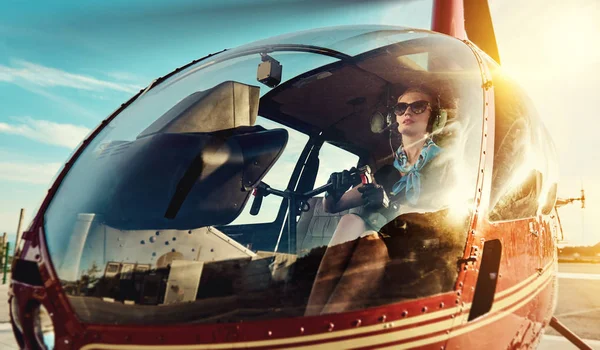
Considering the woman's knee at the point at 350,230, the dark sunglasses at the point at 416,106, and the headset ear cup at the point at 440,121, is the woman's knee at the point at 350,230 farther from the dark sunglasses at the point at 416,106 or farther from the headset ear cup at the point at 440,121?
the dark sunglasses at the point at 416,106

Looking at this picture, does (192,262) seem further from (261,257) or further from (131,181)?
(131,181)

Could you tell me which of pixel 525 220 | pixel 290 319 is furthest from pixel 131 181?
pixel 525 220

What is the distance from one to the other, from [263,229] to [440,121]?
4.00ft

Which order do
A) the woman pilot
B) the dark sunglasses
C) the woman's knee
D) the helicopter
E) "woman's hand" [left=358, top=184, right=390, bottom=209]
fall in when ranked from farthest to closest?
the dark sunglasses
"woman's hand" [left=358, top=184, right=390, bottom=209]
the woman's knee
the woman pilot
the helicopter

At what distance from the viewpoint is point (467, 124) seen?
1.92 metres

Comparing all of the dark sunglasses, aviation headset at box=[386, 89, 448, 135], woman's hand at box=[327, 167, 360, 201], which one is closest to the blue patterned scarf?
aviation headset at box=[386, 89, 448, 135]

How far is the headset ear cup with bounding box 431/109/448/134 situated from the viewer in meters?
1.99

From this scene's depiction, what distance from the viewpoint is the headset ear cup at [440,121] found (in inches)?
78.2

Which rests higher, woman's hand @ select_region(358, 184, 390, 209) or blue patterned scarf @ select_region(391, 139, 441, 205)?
blue patterned scarf @ select_region(391, 139, 441, 205)

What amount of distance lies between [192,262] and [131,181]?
17.0 inches

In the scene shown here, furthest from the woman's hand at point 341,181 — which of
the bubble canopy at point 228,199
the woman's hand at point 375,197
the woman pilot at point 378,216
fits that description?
the woman's hand at point 375,197

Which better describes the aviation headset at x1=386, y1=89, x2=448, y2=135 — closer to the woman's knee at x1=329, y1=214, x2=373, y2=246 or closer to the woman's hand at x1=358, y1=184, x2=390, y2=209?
the woman's hand at x1=358, y1=184, x2=390, y2=209

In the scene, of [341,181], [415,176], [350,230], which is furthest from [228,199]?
[341,181]

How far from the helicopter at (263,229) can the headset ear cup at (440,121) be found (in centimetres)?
2
